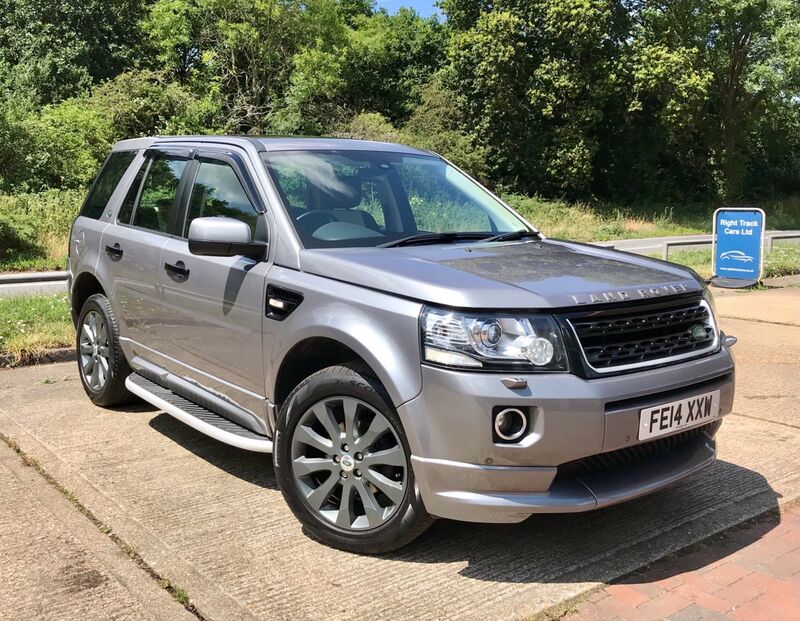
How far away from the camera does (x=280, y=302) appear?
11.8ft

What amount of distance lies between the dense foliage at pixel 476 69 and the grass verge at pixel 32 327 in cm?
1866

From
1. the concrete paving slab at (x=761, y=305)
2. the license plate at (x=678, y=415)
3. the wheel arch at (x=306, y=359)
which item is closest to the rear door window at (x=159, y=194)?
the wheel arch at (x=306, y=359)

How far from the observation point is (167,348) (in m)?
4.59

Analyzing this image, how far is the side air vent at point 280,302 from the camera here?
354 cm

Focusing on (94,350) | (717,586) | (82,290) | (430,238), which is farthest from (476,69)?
(717,586)

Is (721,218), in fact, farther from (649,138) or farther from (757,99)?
(757,99)

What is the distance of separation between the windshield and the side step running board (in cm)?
103

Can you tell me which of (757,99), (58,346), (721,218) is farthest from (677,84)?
(58,346)

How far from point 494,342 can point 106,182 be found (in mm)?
3879

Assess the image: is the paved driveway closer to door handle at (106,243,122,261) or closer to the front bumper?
the front bumper

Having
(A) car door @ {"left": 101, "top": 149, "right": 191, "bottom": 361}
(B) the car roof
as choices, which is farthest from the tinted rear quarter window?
(B) the car roof

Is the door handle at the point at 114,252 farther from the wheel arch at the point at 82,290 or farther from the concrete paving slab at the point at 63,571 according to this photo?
the concrete paving slab at the point at 63,571

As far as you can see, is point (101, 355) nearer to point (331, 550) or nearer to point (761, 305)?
point (331, 550)

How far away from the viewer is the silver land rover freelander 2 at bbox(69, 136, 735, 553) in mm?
2928
